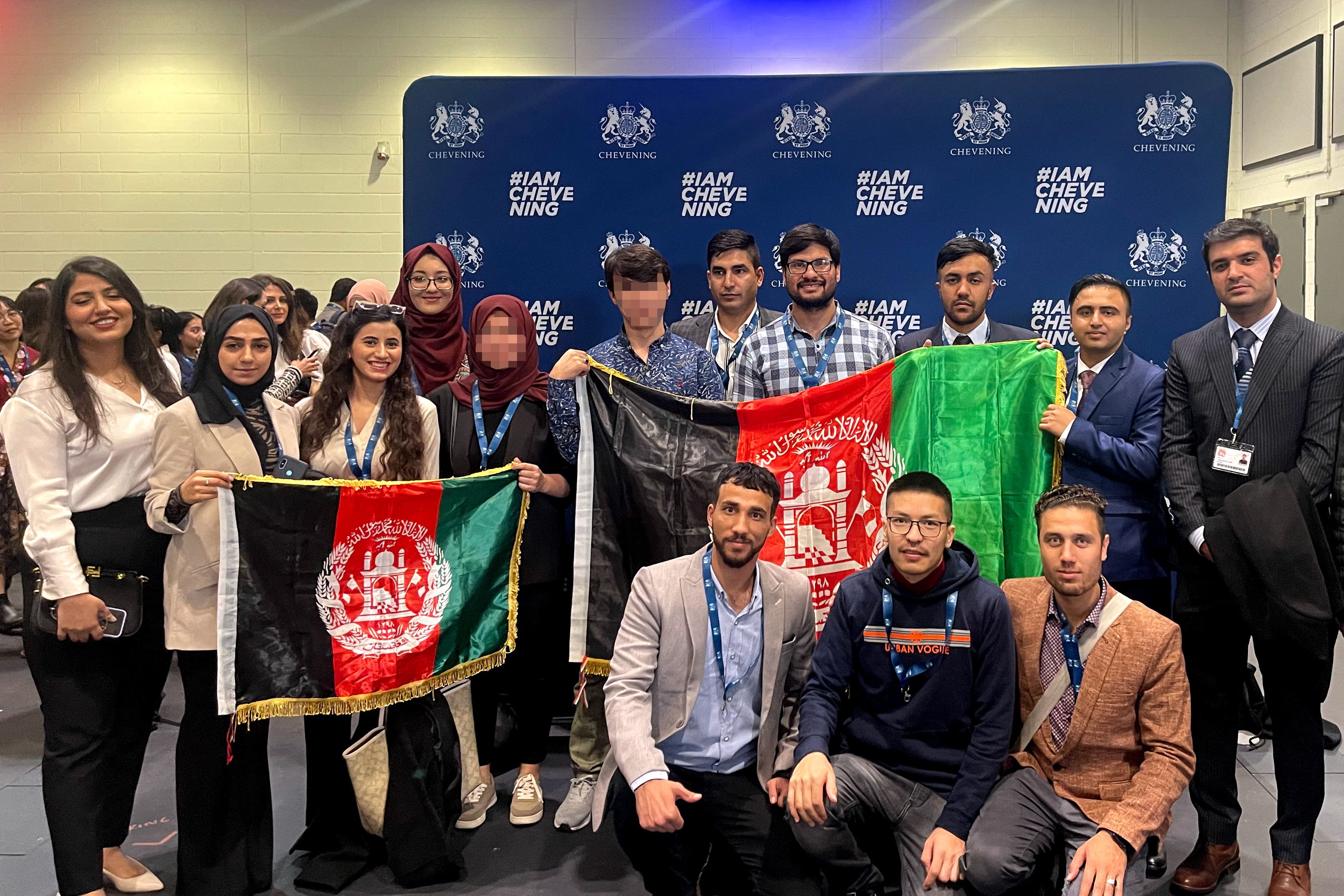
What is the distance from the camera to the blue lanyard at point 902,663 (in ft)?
8.47

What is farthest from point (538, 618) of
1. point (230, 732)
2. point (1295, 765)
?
point (1295, 765)

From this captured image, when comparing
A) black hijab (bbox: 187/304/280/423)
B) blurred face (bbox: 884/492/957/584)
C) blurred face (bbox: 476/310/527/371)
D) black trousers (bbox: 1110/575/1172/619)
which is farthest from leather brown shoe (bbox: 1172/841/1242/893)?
black hijab (bbox: 187/304/280/423)

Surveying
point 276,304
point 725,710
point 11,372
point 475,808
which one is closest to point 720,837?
point 725,710

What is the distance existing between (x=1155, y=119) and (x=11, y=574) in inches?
269

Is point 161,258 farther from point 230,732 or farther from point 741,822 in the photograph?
point 741,822

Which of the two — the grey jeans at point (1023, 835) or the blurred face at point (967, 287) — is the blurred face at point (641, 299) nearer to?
the blurred face at point (967, 287)

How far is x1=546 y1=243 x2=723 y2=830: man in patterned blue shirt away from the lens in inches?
129

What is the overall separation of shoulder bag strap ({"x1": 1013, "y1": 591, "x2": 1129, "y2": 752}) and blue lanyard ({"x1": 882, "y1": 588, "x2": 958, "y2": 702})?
0.32m

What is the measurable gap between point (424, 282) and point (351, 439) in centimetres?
87

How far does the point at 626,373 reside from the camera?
11.1 ft

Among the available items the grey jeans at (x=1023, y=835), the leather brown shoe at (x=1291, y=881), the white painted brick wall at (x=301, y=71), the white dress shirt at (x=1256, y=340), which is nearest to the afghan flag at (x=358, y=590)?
the grey jeans at (x=1023, y=835)

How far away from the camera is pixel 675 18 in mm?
8203

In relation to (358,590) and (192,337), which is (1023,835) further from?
(192,337)

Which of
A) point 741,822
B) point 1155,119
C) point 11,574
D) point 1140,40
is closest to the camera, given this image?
point 741,822
